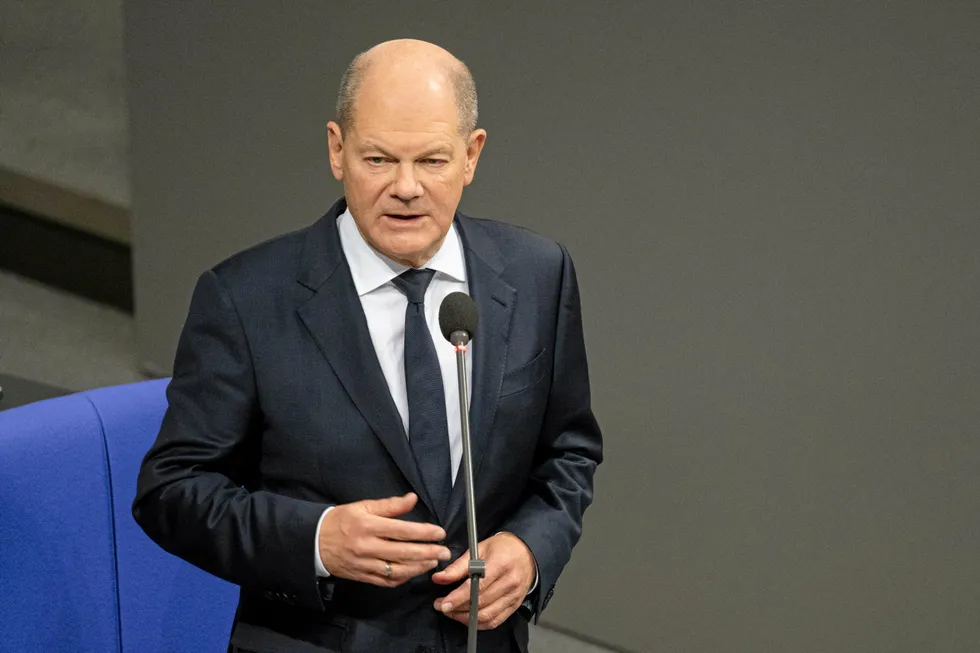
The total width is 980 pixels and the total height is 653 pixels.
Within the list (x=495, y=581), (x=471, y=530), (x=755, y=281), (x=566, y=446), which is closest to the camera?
(x=471, y=530)

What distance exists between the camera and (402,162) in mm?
1567

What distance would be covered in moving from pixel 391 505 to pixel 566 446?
369 millimetres

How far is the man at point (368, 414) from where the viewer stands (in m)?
1.57

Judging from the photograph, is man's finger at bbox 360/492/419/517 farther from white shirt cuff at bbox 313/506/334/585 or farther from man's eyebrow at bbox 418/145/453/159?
man's eyebrow at bbox 418/145/453/159

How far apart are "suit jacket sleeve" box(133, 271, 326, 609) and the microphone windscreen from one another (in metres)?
0.30

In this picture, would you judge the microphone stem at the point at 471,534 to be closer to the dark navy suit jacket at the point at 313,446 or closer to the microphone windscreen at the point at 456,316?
the microphone windscreen at the point at 456,316

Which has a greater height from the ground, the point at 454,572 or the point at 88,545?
the point at 454,572

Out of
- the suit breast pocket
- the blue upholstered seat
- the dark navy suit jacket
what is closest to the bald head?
the dark navy suit jacket

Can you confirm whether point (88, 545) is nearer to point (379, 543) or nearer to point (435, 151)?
point (379, 543)

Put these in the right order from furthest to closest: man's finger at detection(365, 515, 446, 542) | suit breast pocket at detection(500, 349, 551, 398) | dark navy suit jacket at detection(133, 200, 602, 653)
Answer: suit breast pocket at detection(500, 349, 551, 398) < dark navy suit jacket at detection(133, 200, 602, 653) < man's finger at detection(365, 515, 446, 542)

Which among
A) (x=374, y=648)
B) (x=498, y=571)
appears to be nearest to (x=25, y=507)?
Answer: (x=374, y=648)

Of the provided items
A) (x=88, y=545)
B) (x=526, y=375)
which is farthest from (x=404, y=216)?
(x=88, y=545)

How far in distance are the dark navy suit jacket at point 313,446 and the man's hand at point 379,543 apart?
4 cm

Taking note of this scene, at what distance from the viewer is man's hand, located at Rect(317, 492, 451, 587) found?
1485 mm
